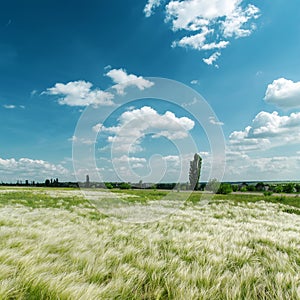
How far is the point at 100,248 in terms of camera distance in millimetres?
5184

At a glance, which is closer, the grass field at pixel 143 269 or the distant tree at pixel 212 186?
the grass field at pixel 143 269

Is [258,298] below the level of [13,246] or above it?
below

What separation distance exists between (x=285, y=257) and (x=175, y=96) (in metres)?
12.7

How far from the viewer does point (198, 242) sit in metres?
5.79

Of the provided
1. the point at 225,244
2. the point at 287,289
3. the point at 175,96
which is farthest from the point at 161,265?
the point at 175,96

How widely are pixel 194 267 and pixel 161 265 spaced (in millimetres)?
511

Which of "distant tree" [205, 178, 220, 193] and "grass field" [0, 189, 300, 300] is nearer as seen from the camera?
"grass field" [0, 189, 300, 300]

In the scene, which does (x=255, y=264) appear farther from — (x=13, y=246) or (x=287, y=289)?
(x=13, y=246)

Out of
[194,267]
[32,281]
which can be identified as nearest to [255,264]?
[194,267]

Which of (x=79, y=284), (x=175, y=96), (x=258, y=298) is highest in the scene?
(x=175, y=96)

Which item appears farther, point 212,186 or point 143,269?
point 212,186

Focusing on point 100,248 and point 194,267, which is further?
point 100,248

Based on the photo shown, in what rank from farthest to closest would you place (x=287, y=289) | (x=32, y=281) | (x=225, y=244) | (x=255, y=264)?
(x=225, y=244)
(x=255, y=264)
(x=287, y=289)
(x=32, y=281)

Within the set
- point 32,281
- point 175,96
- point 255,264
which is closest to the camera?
point 32,281
